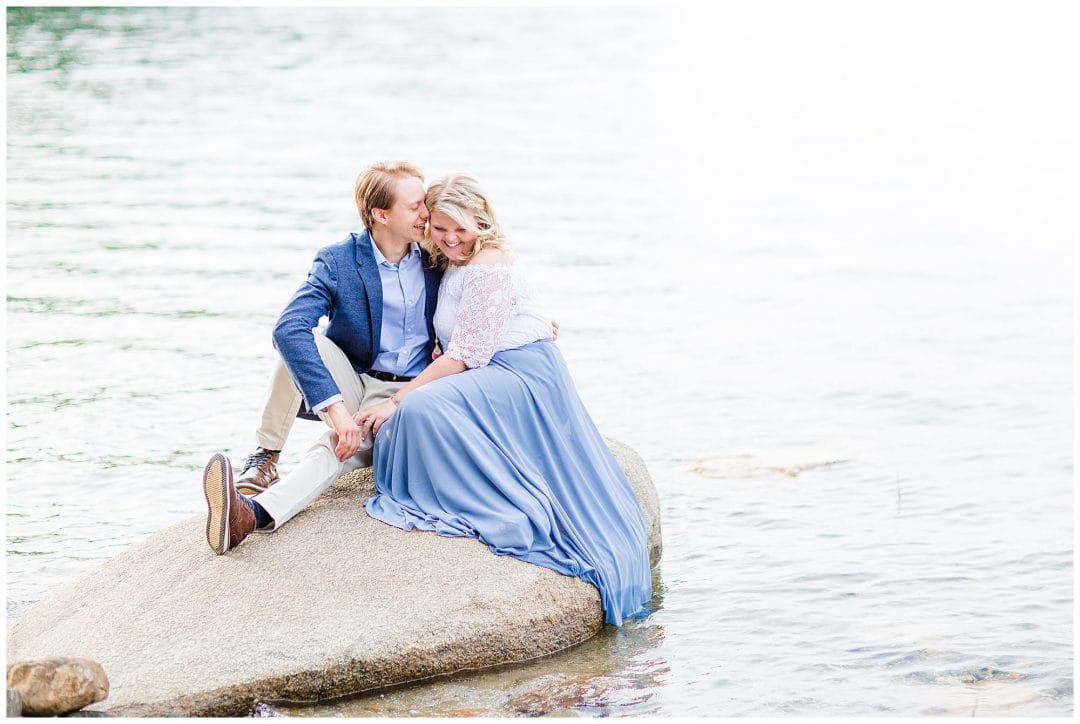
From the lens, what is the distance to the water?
6.46 m

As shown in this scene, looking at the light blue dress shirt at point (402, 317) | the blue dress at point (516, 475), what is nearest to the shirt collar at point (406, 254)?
the light blue dress shirt at point (402, 317)

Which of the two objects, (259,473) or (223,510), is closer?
(223,510)

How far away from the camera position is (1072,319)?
42.0ft

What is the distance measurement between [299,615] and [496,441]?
129 centimetres

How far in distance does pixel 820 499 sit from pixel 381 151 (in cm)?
1365

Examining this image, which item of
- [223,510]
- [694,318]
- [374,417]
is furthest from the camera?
[694,318]

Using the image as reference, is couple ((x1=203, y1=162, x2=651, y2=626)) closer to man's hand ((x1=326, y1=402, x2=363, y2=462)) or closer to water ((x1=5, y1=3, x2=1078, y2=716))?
man's hand ((x1=326, y1=402, x2=363, y2=462))

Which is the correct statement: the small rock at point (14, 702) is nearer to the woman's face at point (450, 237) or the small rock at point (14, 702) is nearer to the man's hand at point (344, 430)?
the man's hand at point (344, 430)

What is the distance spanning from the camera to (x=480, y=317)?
6383mm

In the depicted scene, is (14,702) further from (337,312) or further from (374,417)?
(337,312)

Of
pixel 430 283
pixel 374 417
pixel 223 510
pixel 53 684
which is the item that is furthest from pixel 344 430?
pixel 53 684

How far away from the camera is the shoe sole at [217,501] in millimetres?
5688

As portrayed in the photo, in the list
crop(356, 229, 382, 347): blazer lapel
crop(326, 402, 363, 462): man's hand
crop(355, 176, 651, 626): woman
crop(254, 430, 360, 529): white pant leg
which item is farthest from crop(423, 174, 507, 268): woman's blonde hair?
crop(254, 430, 360, 529): white pant leg

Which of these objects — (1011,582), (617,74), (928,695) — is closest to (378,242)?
(928,695)
